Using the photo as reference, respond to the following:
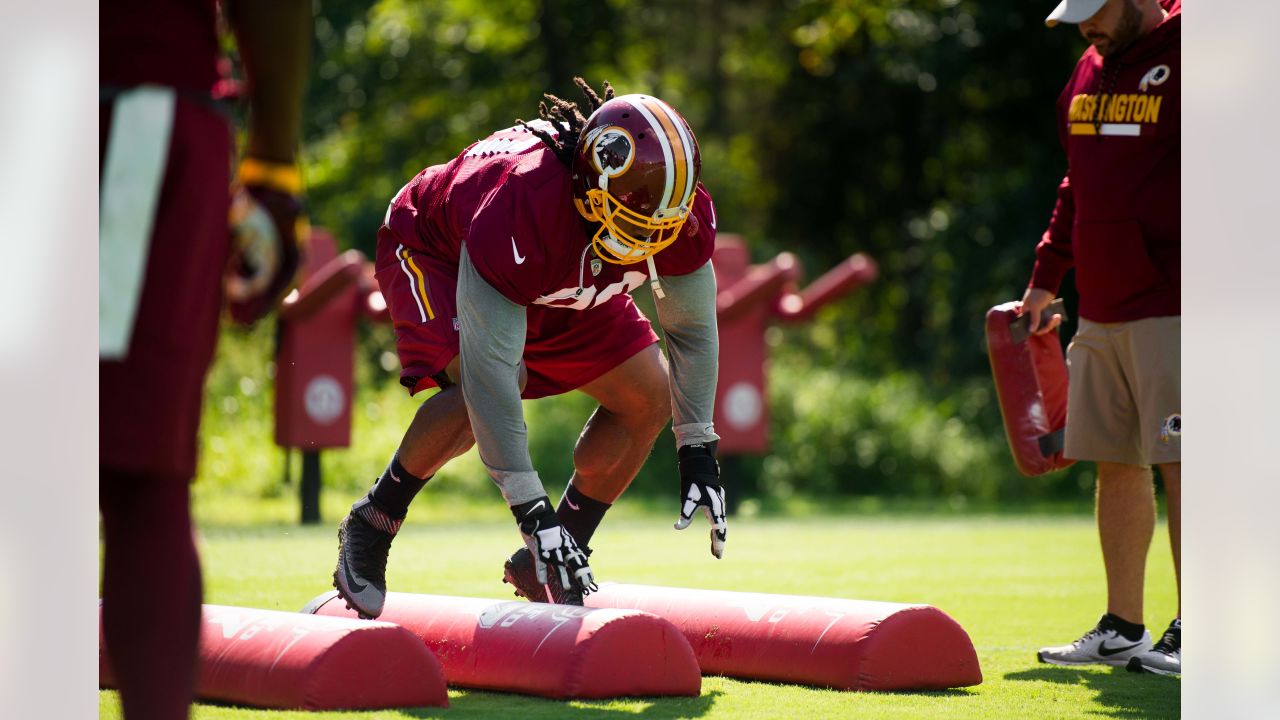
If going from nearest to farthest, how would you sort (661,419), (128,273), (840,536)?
(128,273) → (661,419) → (840,536)

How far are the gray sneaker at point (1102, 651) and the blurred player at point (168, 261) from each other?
277 cm

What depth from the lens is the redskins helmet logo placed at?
3.61 metres

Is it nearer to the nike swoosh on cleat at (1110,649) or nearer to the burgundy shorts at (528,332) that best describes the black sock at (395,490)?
the burgundy shorts at (528,332)

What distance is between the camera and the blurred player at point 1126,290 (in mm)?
4293

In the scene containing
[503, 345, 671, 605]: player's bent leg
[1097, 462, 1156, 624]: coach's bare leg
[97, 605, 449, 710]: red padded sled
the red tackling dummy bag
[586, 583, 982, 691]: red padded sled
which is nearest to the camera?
[97, 605, 449, 710]: red padded sled

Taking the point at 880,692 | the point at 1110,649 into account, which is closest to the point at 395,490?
the point at 880,692

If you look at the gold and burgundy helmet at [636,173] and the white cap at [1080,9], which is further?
the white cap at [1080,9]

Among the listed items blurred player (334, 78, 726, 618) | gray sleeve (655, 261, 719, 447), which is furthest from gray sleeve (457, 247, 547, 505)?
gray sleeve (655, 261, 719, 447)

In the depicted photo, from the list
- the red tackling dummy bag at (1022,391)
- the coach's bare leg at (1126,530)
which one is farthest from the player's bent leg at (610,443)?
the coach's bare leg at (1126,530)

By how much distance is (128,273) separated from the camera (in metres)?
2.24

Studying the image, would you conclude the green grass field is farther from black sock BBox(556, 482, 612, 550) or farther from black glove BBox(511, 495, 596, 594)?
black sock BBox(556, 482, 612, 550)

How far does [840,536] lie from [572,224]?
526 cm
